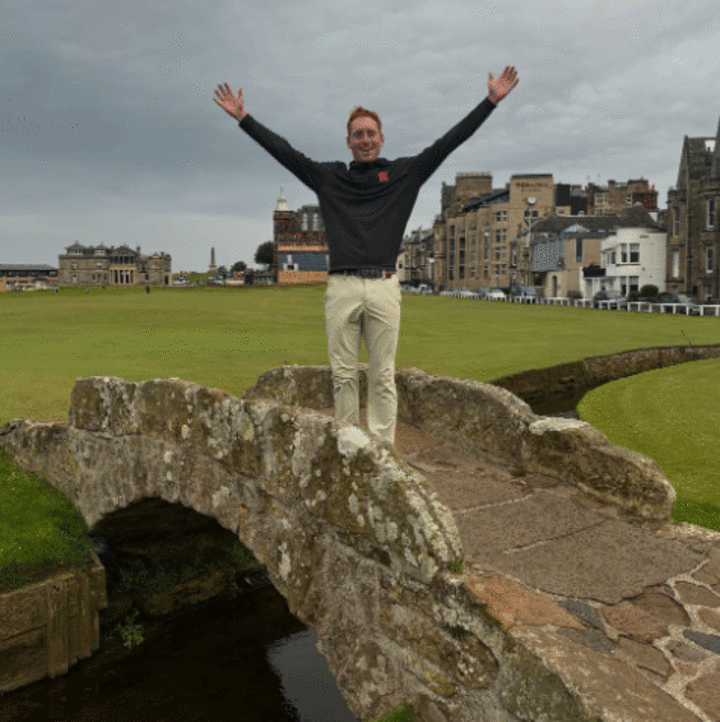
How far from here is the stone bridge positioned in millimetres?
3639

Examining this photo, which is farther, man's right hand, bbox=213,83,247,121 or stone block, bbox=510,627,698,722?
man's right hand, bbox=213,83,247,121

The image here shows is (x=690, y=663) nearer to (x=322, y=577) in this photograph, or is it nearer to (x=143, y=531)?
(x=322, y=577)

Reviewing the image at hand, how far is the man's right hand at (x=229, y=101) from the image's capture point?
5.75 metres

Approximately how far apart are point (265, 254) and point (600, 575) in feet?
544

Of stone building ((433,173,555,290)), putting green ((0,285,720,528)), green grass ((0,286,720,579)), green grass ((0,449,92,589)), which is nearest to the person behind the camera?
green grass ((0,449,92,589))

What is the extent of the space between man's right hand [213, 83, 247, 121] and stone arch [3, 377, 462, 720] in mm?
2464

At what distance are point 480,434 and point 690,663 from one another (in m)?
3.68

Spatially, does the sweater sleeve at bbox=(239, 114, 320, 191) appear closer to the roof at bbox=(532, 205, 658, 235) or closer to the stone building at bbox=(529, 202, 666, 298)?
the stone building at bbox=(529, 202, 666, 298)

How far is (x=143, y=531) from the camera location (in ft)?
35.6

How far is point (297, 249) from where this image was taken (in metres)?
132

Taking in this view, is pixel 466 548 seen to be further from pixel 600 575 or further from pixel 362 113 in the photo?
pixel 362 113

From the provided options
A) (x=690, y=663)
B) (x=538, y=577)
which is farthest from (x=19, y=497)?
(x=690, y=663)

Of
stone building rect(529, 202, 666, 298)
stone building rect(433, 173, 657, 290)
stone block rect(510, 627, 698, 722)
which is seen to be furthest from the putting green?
stone building rect(433, 173, 657, 290)

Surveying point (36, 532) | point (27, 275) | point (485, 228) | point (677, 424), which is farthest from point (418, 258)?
point (36, 532)
